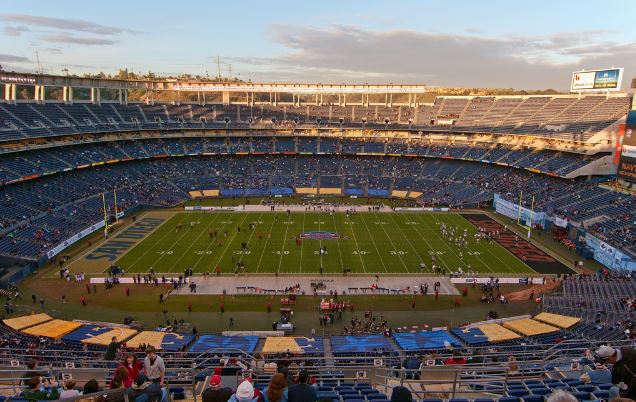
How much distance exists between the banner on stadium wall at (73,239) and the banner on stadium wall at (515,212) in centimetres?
4479

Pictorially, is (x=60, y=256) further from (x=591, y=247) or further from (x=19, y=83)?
(x=591, y=247)

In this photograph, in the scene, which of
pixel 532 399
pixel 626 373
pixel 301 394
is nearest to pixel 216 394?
pixel 301 394

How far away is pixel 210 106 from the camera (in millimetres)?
85312

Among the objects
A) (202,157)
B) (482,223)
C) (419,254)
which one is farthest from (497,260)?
(202,157)

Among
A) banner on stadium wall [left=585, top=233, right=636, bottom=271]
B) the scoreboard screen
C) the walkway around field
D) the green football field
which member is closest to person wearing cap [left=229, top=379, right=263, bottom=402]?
the walkway around field

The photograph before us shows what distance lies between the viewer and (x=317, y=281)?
33719 millimetres

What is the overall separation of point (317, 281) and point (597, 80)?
5048cm

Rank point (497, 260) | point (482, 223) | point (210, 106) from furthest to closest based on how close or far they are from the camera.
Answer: point (210, 106) < point (482, 223) < point (497, 260)

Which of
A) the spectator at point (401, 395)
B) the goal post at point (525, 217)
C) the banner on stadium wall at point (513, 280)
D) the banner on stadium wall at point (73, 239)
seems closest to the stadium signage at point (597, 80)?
the goal post at point (525, 217)

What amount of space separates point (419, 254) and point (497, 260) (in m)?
6.39

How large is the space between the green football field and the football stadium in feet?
0.98

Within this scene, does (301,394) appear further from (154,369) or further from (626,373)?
(626,373)

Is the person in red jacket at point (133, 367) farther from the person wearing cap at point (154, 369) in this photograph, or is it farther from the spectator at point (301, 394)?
the spectator at point (301, 394)

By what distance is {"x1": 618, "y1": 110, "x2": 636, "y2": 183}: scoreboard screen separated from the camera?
4100cm
